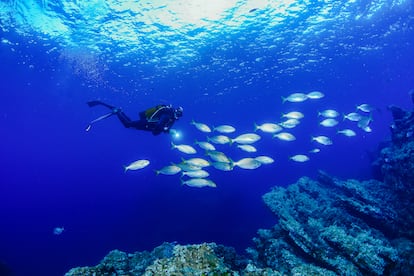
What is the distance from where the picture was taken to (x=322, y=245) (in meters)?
6.80

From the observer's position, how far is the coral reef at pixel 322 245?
16.1 feet

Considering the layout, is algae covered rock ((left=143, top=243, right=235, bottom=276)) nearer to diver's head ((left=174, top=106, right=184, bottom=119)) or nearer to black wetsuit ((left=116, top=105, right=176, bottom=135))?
black wetsuit ((left=116, top=105, right=176, bottom=135))

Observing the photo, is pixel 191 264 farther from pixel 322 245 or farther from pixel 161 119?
pixel 161 119

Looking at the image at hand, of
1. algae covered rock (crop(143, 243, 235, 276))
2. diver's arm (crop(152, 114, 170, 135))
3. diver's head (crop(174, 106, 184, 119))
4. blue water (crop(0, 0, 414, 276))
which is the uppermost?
blue water (crop(0, 0, 414, 276))

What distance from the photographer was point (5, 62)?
2636cm

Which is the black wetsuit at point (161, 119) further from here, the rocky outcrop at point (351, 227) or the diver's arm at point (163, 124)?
the rocky outcrop at point (351, 227)

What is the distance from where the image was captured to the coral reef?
16.1ft

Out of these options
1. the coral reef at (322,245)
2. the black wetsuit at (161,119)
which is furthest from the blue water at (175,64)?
the coral reef at (322,245)

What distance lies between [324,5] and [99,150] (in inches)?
5153

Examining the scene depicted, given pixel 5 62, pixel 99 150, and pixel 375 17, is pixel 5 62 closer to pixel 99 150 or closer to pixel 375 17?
pixel 375 17

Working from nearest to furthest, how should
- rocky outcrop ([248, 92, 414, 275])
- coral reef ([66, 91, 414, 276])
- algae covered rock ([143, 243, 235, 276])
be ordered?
algae covered rock ([143, 243, 235, 276]), coral reef ([66, 91, 414, 276]), rocky outcrop ([248, 92, 414, 275])

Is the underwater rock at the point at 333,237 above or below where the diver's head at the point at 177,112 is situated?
below

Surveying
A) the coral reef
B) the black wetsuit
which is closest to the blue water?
the black wetsuit

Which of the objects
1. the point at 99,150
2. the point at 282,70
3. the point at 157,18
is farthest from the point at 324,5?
the point at 99,150
